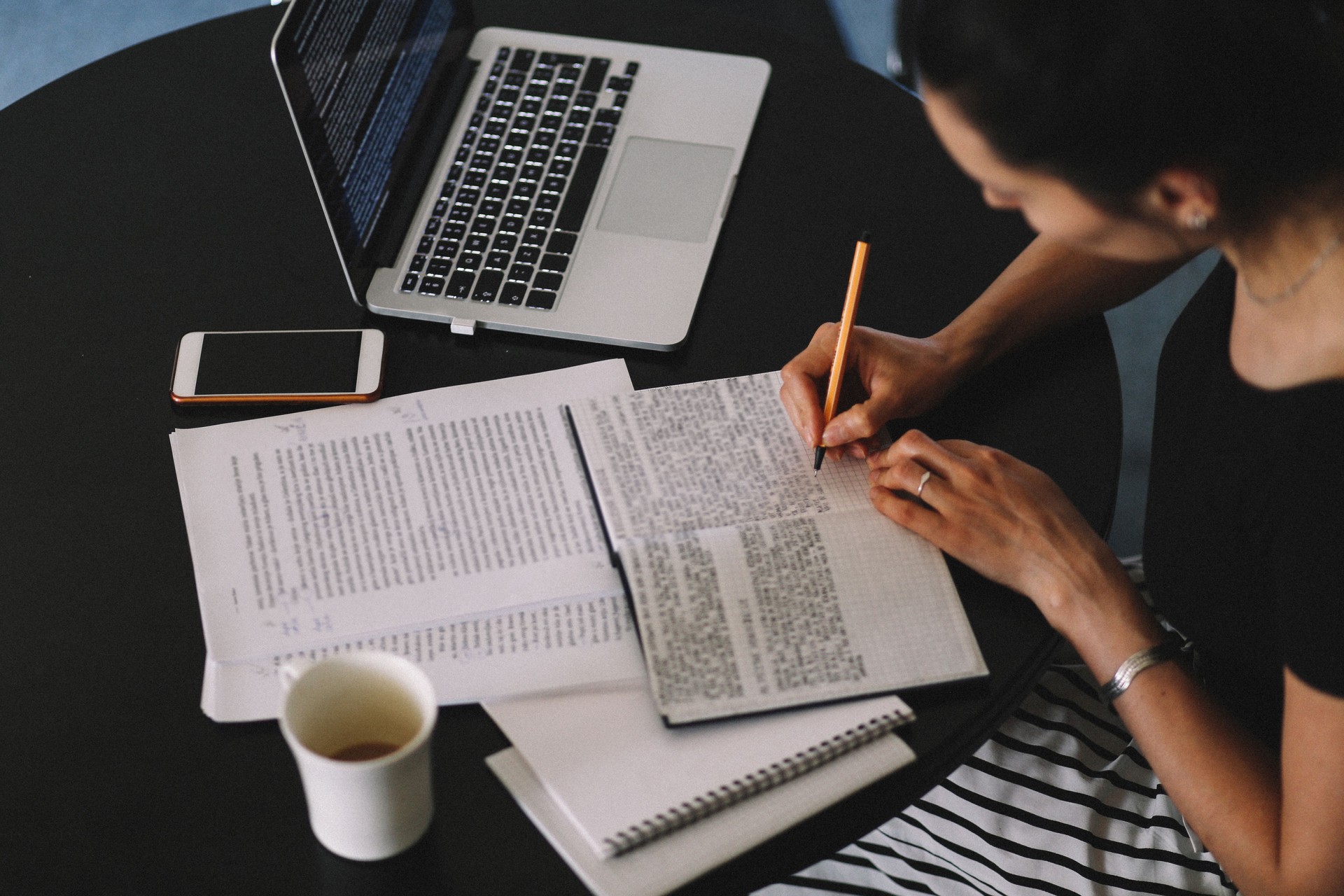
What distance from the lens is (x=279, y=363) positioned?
95cm

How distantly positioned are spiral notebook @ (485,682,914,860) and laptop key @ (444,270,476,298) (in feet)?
1.28

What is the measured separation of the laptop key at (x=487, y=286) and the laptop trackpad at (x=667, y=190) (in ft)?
0.36

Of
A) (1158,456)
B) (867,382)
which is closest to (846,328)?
(867,382)

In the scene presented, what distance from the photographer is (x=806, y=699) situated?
0.74 metres

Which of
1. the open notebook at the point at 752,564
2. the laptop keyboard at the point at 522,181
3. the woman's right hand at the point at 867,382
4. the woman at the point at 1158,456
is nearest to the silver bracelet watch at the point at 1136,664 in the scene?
the woman at the point at 1158,456

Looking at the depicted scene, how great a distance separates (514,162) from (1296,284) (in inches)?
26.3

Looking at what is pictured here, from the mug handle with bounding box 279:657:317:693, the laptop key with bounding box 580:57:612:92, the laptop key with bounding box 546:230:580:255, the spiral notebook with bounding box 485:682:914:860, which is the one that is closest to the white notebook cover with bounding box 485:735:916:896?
the spiral notebook with bounding box 485:682:914:860

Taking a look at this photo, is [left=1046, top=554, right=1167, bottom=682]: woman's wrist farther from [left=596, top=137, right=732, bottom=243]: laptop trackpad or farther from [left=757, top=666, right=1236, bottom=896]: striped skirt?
[left=596, top=137, right=732, bottom=243]: laptop trackpad

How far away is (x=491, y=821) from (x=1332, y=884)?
1.73 feet

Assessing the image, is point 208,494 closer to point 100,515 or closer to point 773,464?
point 100,515

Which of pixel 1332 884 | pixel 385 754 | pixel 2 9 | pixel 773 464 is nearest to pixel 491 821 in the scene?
pixel 385 754

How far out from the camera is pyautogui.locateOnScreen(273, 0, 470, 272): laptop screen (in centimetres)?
91

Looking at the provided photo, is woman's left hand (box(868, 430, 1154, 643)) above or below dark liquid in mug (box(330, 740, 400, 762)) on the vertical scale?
above

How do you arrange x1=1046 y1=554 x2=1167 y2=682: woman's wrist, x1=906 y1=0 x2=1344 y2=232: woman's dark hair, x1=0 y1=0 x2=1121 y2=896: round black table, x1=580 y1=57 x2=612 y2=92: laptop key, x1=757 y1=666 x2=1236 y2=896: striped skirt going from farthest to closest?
x1=580 y1=57 x2=612 y2=92: laptop key < x1=757 y1=666 x2=1236 y2=896: striped skirt < x1=1046 y1=554 x2=1167 y2=682: woman's wrist < x1=0 y1=0 x2=1121 y2=896: round black table < x1=906 y1=0 x2=1344 y2=232: woman's dark hair
